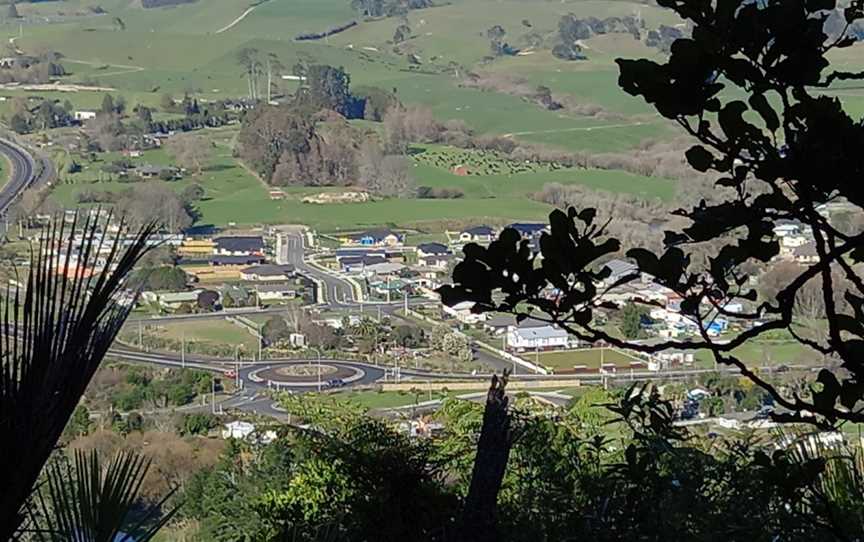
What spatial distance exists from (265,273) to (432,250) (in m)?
1.86

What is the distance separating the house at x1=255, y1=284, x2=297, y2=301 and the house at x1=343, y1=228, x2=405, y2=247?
211 centimetres

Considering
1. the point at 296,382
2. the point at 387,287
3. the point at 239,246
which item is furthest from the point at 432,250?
the point at 296,382

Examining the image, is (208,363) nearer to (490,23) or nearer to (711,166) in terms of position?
(711,166)

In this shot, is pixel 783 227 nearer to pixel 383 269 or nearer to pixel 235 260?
pixel 383 269

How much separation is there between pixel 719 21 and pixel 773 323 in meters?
0.21

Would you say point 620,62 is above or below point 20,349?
above

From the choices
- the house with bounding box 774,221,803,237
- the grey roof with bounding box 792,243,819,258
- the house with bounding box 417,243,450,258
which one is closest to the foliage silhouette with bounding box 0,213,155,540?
the house with bounding box 774,221,803,237

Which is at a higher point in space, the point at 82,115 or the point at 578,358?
the point at 82,115

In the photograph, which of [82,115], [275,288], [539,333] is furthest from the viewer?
[82,115]

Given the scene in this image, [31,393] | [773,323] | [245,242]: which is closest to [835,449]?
[773,323]

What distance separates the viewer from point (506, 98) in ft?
85.4

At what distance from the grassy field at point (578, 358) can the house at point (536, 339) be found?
106mm

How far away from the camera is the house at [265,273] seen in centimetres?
1420

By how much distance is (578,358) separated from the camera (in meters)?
10.9
